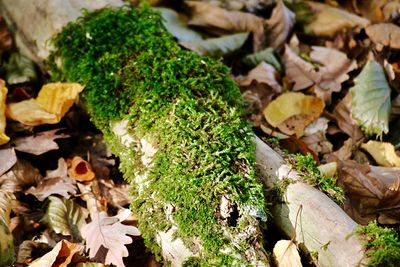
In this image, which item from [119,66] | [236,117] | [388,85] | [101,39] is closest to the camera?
[236,117]

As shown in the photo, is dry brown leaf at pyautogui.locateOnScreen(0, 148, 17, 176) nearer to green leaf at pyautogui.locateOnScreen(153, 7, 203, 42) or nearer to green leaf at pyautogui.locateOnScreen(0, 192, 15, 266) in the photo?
green leaf at pyautogui.locateOnScreen(0, 192, 15, 266)

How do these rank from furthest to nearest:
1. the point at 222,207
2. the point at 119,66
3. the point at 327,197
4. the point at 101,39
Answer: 1. the point at 101,39
2. the point at 119,66
3. the point at 327,197
4. the point at 222,207

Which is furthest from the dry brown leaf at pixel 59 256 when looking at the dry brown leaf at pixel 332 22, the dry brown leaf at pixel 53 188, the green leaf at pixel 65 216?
the dry brown leaf at pixel 332 22

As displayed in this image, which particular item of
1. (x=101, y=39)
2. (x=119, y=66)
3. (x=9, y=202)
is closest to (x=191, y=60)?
(x=119, y=66)

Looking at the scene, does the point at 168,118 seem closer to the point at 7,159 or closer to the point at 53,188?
the point at 53,188

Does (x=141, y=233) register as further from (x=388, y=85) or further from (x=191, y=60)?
(x=388, y=85)

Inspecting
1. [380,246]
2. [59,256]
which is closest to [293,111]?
[380,246]

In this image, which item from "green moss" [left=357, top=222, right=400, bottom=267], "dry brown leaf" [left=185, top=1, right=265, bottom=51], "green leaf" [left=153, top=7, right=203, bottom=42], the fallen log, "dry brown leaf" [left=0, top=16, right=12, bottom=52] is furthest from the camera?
"dry brown leaf" [left=185, top=1, right=265, bottom=51]

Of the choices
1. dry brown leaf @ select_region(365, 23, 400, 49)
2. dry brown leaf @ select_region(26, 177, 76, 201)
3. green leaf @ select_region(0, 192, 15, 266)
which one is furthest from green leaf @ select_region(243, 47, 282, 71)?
green leaf @ select_region(0, 192, 15, 266)

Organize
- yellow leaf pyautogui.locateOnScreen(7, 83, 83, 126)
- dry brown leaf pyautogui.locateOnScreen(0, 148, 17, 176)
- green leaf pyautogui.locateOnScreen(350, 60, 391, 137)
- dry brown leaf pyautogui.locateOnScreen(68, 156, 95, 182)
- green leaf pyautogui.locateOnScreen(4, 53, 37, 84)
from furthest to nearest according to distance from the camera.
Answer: green leaf pyautogui.locateOnScreen(4, 53, 37, 84), green leaf pyautogui.locateOnScreen(350, 60, 391, 137), yellow leaf pyautogui.locateOnScreen(7, 83, 83, 126), dry brown leaf pyautogui.locateOnScreen(68, 156, 95, 182), dry brown leaf pyautogui.locateOnScreen(0, 148, 17, 176)
